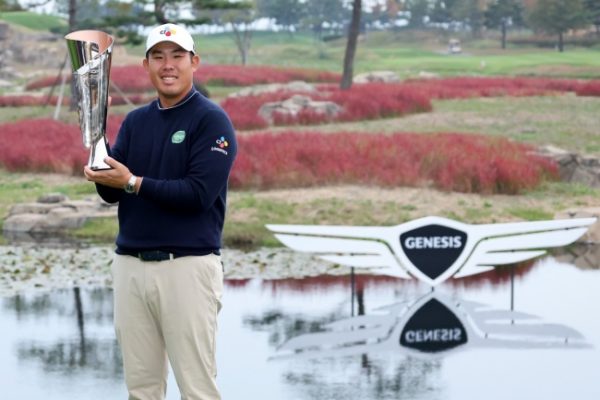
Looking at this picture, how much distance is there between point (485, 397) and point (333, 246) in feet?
14.2

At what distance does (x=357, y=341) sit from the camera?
10.1 m

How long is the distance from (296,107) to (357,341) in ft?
69.8

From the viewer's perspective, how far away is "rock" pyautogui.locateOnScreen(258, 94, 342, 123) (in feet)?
101

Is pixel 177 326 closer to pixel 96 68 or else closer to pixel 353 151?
pixel 96 68

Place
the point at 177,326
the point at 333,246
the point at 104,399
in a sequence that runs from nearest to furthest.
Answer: the point at 177,326 → the point at 104,399 → the point at 333,246

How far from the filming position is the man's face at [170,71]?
5852 millimetres

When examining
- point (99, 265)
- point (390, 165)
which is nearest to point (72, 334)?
point (99, 265)

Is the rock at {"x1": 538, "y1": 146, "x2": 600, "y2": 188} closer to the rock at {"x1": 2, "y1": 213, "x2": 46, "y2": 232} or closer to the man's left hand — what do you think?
the rock at {"x1": 2, "y1": 213, "x2": 46, "y2": 232}

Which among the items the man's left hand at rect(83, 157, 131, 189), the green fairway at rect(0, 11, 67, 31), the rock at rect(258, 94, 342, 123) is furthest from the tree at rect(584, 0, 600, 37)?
the man's left hand at rect(83, 157, 131, 189)

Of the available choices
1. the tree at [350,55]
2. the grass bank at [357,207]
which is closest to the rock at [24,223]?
the grass bank at [357,207]

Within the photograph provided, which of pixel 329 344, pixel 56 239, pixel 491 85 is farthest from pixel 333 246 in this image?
pixel 491 85

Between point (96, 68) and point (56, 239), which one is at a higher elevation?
point (96, 68)

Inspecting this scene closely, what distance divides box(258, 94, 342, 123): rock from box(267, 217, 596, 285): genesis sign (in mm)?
17971

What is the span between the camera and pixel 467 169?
66.6 ft
